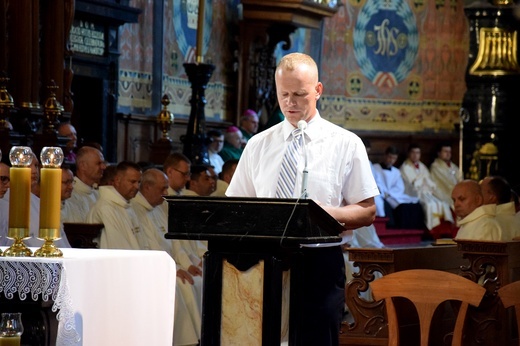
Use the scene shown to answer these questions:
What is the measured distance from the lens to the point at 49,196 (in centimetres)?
484

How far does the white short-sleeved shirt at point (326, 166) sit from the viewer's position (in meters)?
5.04

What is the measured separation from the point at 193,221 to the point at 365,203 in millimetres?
884

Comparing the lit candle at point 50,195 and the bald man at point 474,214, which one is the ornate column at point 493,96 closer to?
the bald man at point 474,214

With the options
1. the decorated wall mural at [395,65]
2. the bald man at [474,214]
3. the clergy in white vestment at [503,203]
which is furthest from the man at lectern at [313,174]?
the decorated wall mural at [395,65]

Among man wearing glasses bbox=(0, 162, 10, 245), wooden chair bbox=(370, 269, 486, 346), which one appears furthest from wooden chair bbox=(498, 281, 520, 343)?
man wearing glasses bbox=(0, 162, 10, 245)

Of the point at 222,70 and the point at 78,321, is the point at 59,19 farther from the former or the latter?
the point at 78,321

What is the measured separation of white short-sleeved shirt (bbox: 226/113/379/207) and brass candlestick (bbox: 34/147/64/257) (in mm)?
747

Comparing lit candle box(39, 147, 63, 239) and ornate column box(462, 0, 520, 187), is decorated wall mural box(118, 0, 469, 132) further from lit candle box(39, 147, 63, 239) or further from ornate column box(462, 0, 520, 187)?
lit candle box(39, 147, 63, 239)

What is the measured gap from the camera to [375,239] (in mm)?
13852

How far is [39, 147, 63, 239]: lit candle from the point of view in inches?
191

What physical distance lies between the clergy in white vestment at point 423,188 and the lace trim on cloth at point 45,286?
1306cm

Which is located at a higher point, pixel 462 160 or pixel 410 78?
pixel 410 78

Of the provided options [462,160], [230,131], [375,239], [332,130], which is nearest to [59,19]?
[230,131]

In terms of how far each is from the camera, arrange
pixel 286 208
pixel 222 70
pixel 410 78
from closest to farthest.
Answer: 1. pixel 286 208
2. pixel 222 70
3. pixel 410 78
